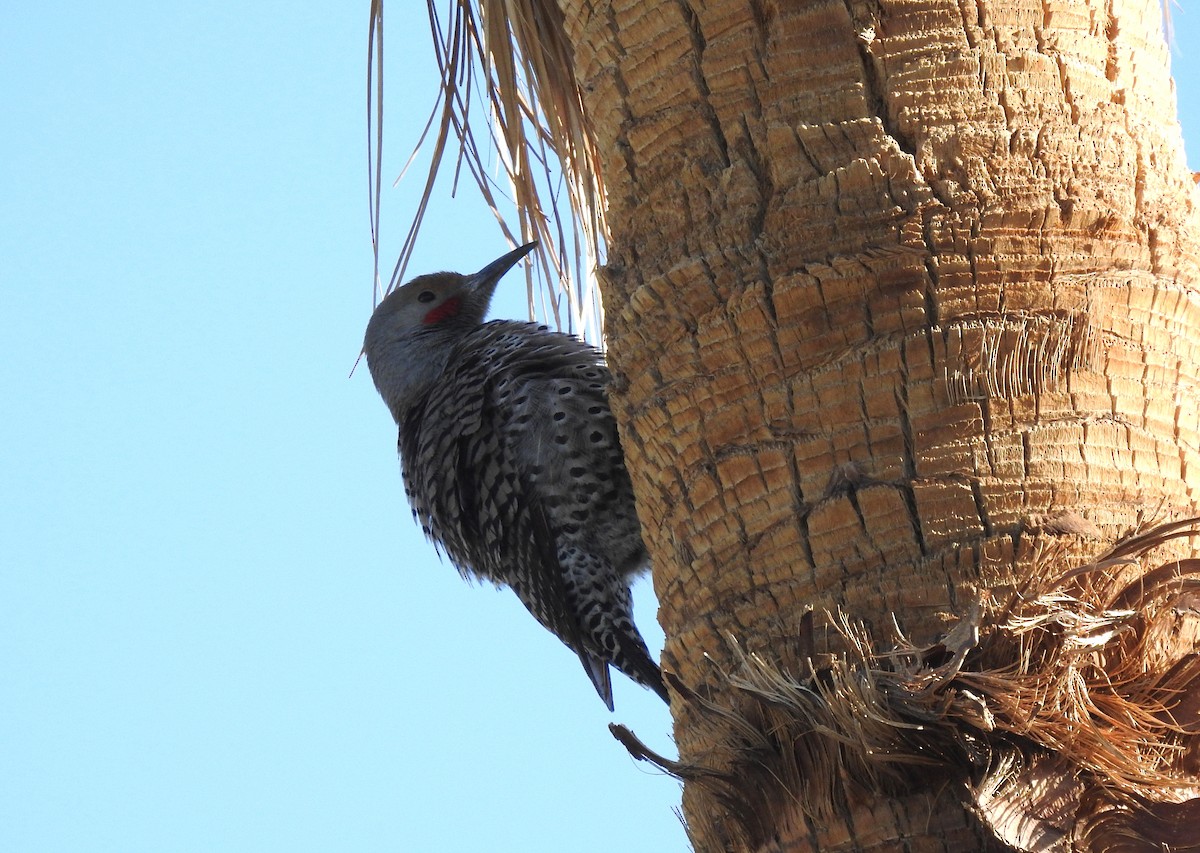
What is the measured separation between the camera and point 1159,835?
6.87 feet

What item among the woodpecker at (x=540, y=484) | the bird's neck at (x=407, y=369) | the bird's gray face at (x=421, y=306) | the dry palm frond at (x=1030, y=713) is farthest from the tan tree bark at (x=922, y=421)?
the bird's gray face at (x=421, y=306)

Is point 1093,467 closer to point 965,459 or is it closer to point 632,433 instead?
point 965,459

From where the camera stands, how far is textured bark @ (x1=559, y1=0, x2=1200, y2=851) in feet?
7.73

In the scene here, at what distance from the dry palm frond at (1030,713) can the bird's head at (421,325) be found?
11.0 ft

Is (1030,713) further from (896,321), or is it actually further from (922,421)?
(896,321)

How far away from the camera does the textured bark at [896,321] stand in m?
2.36

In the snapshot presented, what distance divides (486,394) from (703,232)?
224 cm

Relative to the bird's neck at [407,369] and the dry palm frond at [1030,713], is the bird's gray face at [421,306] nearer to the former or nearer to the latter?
the bird's neck at [407,369]

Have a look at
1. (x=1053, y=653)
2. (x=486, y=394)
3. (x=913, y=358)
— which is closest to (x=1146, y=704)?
(x=1053, y=653)

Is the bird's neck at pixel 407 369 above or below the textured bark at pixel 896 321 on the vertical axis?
above

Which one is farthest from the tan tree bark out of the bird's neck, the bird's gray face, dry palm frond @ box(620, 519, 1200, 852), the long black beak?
the long black beak

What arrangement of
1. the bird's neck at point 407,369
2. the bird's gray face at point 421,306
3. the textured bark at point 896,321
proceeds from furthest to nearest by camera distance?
the bird's gray face at point 421,306, the bird's neck at point 407,369, the textured bark at point 896,321

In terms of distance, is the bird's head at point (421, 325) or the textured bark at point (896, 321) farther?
the bird's head at point (421, 325)

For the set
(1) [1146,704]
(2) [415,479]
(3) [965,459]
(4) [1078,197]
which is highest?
(2) [415,479]
